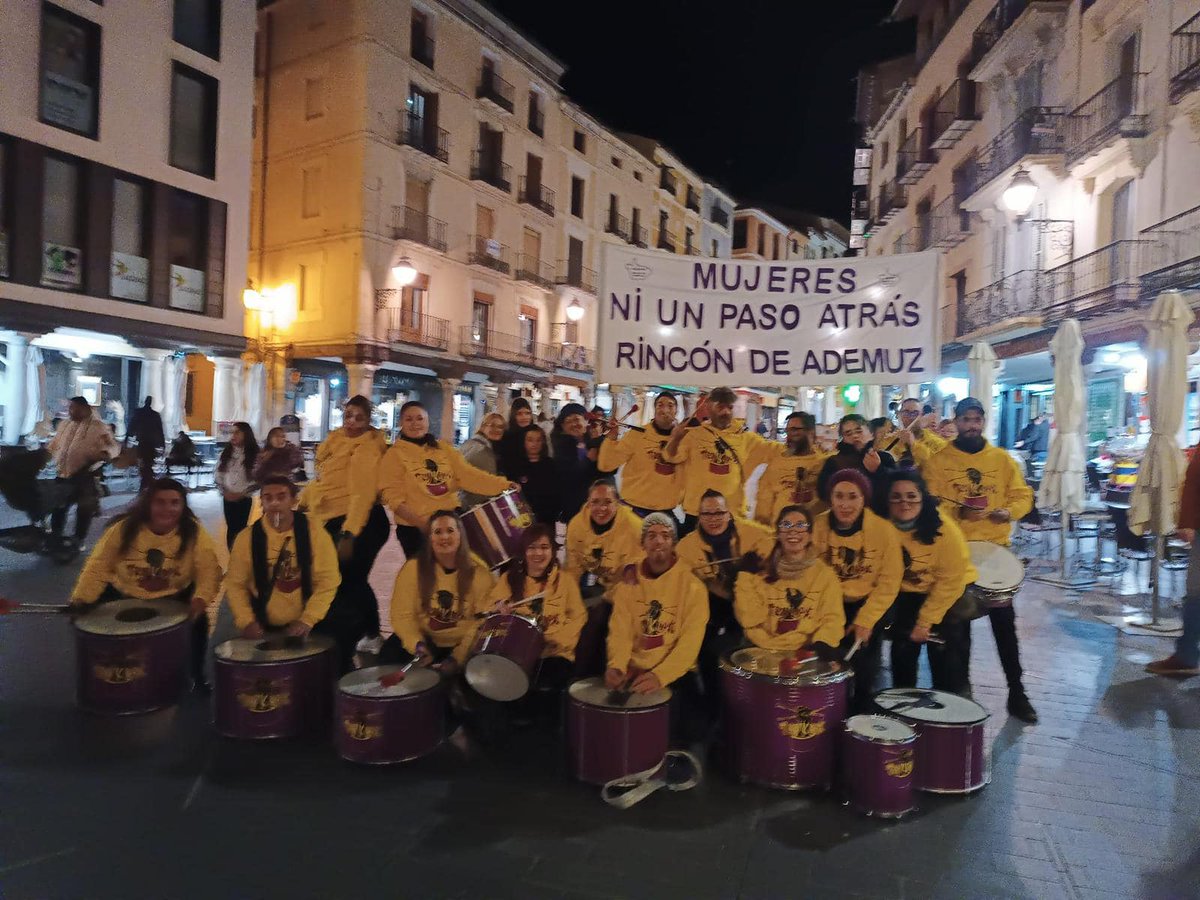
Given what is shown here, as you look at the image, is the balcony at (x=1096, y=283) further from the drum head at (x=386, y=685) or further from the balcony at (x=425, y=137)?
the balcony at (x=425, y=137)

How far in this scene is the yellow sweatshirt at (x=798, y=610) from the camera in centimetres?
433

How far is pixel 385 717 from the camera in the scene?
13.6ft

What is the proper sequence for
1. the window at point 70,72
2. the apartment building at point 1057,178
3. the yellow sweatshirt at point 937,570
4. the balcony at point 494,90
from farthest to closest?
the balcony at point 494,90 < the window at point 70,72 < the apartment building at point 1057,178 < the yellow sweatshirt at point 937,570

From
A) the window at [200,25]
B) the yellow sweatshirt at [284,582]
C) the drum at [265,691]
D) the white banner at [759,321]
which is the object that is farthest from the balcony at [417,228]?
the drum at [265,691]

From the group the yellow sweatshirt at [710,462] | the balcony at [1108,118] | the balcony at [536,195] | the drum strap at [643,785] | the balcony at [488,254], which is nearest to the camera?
the drum strap at [643,785]

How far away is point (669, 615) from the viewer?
4.39m

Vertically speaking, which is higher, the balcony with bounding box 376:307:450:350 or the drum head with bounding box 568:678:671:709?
the balcony with bounding box 376:307:450:350

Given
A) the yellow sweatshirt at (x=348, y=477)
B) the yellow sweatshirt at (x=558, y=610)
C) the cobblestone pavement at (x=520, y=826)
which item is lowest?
the cobblestone pavement at (x=520, y=826)

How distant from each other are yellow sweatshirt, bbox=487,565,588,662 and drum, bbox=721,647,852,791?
3.25 ft

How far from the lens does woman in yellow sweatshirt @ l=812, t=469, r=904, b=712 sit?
4.50 meters

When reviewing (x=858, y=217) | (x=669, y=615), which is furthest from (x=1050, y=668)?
(x=858, y=217)

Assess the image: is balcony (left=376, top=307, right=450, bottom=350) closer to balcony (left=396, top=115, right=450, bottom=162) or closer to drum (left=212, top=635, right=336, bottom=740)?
balcony (left=396, top=115, right=450, bottom=162)

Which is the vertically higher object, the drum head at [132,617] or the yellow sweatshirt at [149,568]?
the yellow sweatshirt at [149,568]

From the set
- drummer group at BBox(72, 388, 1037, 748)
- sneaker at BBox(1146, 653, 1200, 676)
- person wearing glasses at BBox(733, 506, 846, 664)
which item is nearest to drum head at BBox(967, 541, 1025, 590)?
drummer group at BBox(72, 388, 1037, 748)
